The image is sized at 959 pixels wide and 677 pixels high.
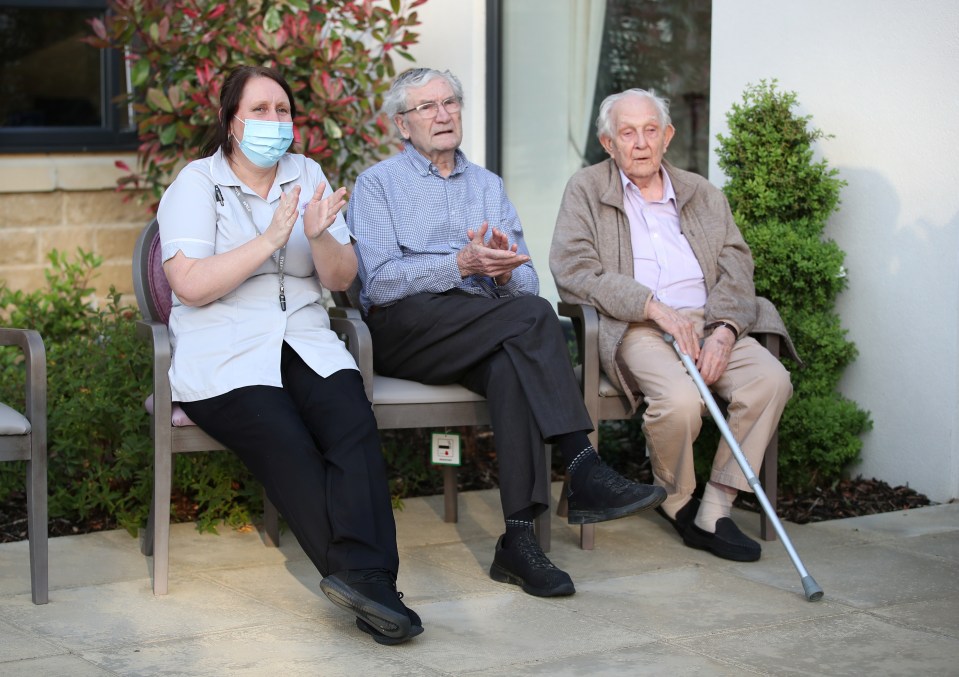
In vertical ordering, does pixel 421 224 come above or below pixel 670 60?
below

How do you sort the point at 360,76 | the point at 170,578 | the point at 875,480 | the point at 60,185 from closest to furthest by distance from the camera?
1. the point at 170,578
2. the point at 875,480
3. the point at 360,76
4. the point at 60,185

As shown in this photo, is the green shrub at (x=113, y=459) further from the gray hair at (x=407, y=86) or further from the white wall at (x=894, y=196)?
the white wall at (x=894, y=196)

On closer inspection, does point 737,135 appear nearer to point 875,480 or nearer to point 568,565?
point 875,480

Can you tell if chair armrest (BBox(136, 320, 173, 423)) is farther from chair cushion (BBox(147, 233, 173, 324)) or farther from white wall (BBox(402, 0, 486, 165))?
white wall (BBox(402, 0, 486, 165))

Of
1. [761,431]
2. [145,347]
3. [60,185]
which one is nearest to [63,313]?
[60,185]

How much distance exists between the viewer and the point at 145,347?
15.7 ft

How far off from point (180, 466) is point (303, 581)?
2.68ft

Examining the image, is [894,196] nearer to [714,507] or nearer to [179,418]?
[714,507]

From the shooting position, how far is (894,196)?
4.78 metres

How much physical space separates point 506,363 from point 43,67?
373 cm

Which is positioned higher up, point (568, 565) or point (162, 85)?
point (162, 85)

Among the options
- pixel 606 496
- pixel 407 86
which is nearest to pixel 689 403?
pixel 606 496

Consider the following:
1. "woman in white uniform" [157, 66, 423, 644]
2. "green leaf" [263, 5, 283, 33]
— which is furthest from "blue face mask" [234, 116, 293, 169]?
"green leaf" [263, 5, 283, 33]

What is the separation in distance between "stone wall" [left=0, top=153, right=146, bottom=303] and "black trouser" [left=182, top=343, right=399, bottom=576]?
284 centimetres
